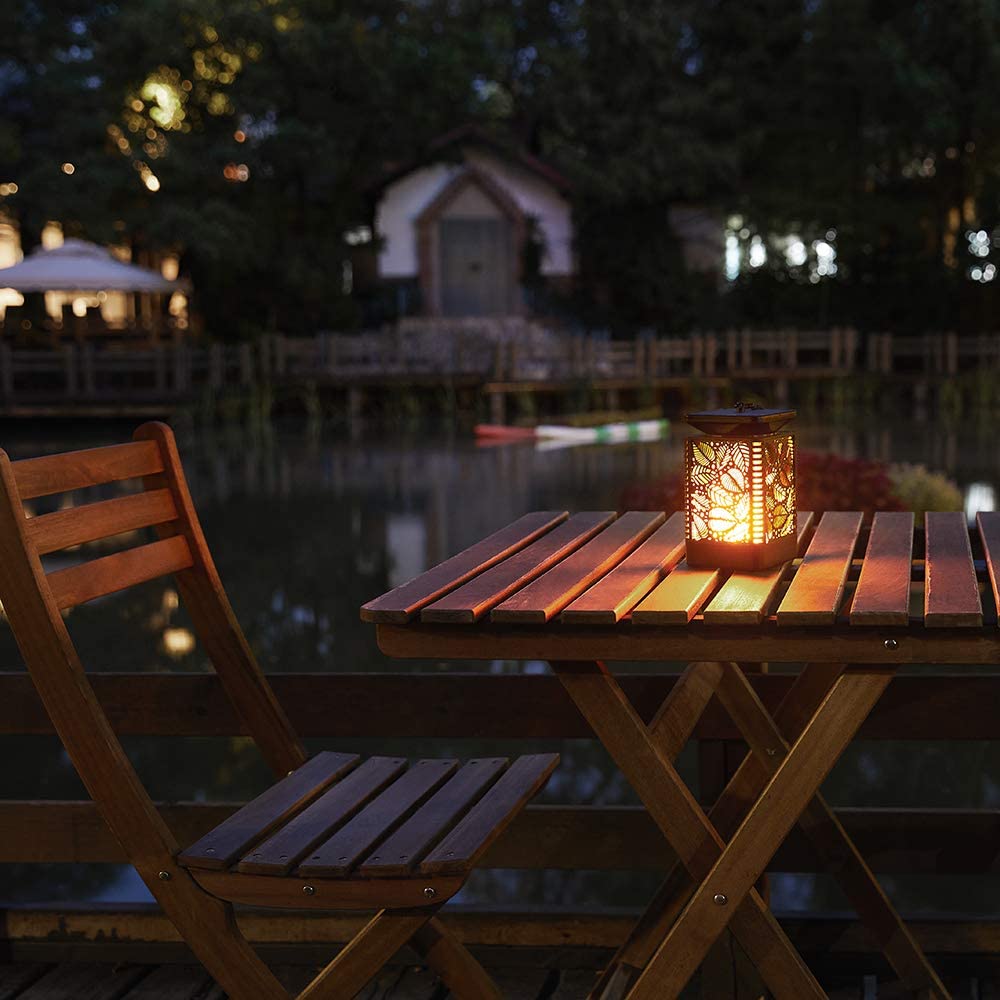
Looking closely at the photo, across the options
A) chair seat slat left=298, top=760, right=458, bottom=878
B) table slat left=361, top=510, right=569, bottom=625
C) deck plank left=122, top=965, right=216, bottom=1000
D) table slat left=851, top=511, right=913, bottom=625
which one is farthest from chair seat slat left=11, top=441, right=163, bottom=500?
table slat left=851, top=511, right=913, bottom=625

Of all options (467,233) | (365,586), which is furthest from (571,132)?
(365,586)

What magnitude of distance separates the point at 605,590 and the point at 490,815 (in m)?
0.51

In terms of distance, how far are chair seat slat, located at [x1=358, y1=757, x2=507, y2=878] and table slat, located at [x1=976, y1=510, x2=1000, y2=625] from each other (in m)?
1.02

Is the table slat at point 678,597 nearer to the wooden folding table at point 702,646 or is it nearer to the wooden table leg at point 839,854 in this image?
the wooden folding table at point 702,646

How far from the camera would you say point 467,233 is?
33.8 m

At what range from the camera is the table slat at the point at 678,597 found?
2.60 metres

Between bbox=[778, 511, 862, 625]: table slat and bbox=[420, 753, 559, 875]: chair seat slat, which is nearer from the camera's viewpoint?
bbox=[778, 511, 862, 625]: table slat

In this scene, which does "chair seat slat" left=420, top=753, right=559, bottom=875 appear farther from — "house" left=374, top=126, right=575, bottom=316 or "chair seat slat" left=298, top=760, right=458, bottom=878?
"house" left=374, top=126, right=575, bottom=316

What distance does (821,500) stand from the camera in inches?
394

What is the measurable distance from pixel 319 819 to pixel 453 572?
1.70ft

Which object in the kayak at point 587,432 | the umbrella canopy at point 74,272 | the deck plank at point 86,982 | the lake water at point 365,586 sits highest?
the umbrella canopy at point 74,272

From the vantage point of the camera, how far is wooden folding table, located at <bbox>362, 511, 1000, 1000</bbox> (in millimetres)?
2594

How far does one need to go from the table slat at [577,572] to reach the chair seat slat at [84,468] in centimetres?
88

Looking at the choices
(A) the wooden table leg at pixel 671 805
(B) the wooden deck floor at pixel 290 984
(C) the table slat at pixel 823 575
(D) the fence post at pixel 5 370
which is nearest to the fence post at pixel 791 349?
(D) the fence post at pixel 5 370
